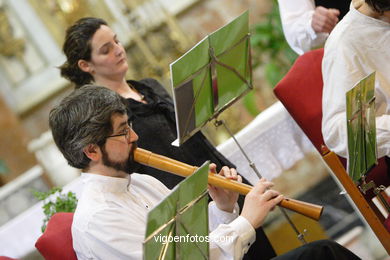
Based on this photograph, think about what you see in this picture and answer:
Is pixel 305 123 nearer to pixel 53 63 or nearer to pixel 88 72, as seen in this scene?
pixel 88 72

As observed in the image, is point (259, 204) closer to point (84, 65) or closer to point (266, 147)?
point (84, 65)

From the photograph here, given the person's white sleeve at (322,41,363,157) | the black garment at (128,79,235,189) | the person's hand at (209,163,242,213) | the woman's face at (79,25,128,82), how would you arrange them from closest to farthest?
1. the person's hand at (209,163,242,213)
2. the person's white sleeve at (322,41,363,157)
3. the black garment at (128,79,235,189)
4. the woman's face at (79,25,128,82)

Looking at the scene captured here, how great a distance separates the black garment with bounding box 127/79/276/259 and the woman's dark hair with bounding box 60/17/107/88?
32 cm

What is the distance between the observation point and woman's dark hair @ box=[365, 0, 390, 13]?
333 cm

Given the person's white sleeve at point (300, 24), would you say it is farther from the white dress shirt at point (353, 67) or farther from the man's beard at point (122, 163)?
the man's beard at point (122, 163)

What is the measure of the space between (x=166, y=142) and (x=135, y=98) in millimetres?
331

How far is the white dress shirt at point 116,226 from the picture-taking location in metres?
2.87

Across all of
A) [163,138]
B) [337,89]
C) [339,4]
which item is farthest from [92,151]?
[339,4]

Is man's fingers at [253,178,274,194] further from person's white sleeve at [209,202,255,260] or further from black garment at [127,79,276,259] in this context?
black garment at [127,79,276,259]

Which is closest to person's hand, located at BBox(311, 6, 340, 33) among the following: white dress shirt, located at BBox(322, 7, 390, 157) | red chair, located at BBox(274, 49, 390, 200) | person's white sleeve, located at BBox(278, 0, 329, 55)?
person's white sleeve, located at BBox(278, 0, 329, 55)

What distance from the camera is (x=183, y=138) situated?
3131mm

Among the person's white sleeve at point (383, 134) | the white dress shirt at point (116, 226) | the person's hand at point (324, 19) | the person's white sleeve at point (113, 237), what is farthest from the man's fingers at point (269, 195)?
the person's hand at point (324, 19)

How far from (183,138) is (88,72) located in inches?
40.9

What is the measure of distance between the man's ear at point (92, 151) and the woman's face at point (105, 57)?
98cm
